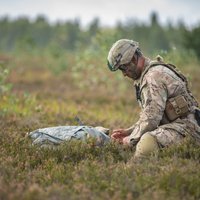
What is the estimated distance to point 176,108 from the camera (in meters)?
6.30

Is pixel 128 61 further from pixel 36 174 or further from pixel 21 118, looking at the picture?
pixel 21 118

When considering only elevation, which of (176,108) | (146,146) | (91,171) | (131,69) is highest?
(131,69)

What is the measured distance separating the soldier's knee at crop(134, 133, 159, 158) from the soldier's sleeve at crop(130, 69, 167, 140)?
0.17 metres

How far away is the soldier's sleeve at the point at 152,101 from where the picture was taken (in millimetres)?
6180

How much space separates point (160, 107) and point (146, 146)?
0.52 metres

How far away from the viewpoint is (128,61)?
635 centimetres

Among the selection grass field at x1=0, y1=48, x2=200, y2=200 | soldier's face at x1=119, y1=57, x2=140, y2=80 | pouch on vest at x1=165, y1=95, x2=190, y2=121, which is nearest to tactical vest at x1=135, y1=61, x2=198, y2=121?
pouch on vest at x1=165, y1=95, x2=190, y2=121

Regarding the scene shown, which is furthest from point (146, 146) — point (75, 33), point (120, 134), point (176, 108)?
point (75, 33)

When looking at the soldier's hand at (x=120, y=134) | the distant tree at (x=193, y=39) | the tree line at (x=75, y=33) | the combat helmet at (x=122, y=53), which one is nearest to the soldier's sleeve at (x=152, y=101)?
the combat helmet at (x=122, y=53)

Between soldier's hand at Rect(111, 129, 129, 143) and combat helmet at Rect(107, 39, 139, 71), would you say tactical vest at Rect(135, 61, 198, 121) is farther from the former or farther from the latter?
soldier's hand at Rect(111, 129, 129, 143)

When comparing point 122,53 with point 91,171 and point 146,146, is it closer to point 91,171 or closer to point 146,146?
point 146,146

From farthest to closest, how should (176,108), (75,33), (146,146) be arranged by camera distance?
(75,33) → (176,108) → (146,146)

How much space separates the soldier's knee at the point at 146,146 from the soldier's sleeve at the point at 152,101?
17 centimetres

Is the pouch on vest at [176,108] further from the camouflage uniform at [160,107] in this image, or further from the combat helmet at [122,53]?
the combat helmet at [122,53]
